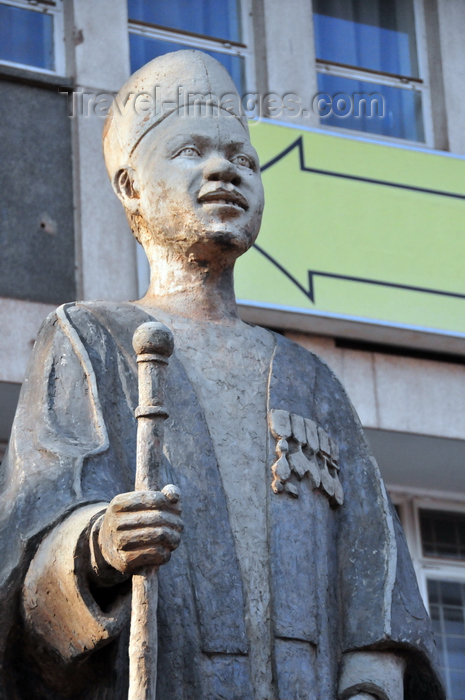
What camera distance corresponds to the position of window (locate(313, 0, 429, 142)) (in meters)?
10.6

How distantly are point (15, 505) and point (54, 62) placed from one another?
5584mm

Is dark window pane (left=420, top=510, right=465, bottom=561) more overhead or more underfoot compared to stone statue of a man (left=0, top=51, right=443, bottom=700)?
more overhead

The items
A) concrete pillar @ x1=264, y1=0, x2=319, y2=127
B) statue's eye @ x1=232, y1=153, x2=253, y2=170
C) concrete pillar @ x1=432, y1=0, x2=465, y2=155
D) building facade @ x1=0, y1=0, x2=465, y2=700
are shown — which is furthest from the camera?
concrete pillar @ x1=432, y1=0, x2=465, y2=155

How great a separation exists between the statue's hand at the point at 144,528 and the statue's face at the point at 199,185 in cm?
135

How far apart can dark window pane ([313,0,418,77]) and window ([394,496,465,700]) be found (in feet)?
10.0

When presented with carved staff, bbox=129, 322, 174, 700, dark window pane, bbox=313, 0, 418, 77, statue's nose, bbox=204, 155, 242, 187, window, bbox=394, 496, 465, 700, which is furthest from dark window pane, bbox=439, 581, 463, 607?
carved staff, bbox=129, 322, 174, 700

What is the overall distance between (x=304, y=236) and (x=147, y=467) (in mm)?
5507

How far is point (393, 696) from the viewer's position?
4.60m

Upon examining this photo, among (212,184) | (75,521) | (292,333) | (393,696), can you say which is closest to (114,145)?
(212,184)

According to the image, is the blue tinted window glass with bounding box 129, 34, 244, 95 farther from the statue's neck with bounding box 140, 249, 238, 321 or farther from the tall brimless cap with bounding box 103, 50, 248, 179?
the statue's neck with bounding box 140, 249, 238, 321

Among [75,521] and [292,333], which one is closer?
[75,521]

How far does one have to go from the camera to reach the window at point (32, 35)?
9617 mm

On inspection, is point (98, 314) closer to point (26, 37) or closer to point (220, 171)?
point (220, 171)

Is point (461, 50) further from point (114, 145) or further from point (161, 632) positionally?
point (161, 632)
